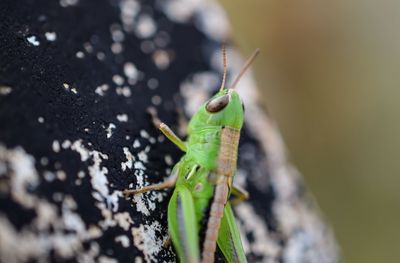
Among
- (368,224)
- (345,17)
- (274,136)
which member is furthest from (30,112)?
(345,17)

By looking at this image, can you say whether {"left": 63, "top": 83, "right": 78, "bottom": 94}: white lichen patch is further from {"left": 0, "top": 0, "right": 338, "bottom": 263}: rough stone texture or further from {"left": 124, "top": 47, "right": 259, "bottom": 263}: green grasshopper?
{"left": 124, "top": 47, "right": 259, "bottom": 263}: green grasshopper

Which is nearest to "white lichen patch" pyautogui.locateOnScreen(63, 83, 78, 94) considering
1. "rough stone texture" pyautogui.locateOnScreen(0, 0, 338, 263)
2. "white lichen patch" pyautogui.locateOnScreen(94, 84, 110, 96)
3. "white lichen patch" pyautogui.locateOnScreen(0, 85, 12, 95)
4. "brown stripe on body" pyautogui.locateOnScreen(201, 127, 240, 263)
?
"rough stone texture" pyautogui.locateOnScreen(0, 0, 338, 263)

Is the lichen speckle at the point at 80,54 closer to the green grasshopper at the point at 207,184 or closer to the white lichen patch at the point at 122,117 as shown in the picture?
the white lichen patch at the point at 122,117

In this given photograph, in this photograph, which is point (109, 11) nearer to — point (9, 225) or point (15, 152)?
point (15, 152)

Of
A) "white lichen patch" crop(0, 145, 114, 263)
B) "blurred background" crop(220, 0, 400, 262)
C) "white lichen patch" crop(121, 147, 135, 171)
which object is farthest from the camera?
"blurred background" crop(220, 0, 400, 262)

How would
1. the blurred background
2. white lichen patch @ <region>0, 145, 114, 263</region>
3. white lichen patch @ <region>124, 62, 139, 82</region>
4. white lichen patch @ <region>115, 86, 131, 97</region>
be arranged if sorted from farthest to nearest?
the blurred background → white lichen patch @ <region>124, 62, 139, 82</region> → white lichen patch @ <region>115, 86, 131, 97</region> → white lichen patch @ <region>0, 145, 114, 263</region>

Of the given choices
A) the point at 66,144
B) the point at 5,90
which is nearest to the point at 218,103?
the point at 66,144

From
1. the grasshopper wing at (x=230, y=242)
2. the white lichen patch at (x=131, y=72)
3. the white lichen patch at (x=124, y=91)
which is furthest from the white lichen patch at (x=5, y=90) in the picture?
the grasshopper wing at (x=230, y=242)
